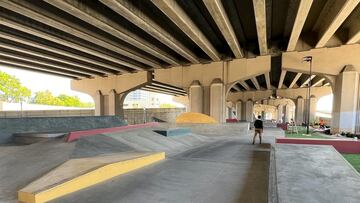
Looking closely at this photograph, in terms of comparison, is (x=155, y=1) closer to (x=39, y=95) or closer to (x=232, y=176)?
(x=232, y=176)

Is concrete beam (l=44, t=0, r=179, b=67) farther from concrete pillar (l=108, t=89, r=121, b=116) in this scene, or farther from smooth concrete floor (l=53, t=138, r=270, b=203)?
concrete pillar (l=108, t=89, r=121, b=116)

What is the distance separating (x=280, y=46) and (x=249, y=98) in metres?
29.7

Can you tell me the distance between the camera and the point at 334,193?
132 inches

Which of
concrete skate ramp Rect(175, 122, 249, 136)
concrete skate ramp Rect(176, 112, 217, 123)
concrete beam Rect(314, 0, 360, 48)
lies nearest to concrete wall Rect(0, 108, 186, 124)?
concrete skate ramp Rect(176, 112, 217, 123)

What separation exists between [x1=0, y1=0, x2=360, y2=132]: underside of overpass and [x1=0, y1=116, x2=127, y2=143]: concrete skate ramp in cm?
535

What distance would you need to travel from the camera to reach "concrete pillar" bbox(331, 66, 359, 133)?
14906 millimetres

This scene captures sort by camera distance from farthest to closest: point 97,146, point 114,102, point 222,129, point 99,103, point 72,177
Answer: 1. point 99,103
2. point 114,102
3. point 222,129
4. point 97,146
5. point 72,177

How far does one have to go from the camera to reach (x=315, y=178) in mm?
4105

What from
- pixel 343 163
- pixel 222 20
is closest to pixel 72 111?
pixel 222 20

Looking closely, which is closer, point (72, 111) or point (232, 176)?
point (232, 176)

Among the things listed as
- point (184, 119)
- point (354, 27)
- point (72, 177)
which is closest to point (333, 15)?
point (354, 27)

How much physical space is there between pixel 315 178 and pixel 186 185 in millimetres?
2786

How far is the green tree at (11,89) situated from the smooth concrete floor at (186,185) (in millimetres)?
42654

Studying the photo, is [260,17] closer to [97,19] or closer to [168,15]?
[168,15]
